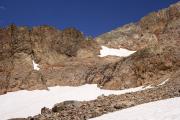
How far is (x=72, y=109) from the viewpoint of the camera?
80.0 ft

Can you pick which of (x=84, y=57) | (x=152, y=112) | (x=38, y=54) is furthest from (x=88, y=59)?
(x=152, y=112)

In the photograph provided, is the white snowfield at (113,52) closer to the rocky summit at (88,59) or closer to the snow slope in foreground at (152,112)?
the rocky summit at (88,59)

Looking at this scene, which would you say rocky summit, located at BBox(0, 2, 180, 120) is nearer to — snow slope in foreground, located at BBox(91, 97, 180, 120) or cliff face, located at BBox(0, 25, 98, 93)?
cliff face, located at BBox(0, 25, 98, 93)

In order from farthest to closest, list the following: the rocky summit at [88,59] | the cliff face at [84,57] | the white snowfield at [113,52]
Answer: the white snowfield at [113,52] < the cliff face at [84,57] < the rocky summit at [88,59]

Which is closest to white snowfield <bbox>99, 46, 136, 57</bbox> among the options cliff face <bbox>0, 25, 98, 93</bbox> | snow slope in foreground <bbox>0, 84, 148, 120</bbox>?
cliff face <bbox>0, 25, 98, 93</bbox>

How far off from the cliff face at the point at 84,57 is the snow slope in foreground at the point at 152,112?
22.2m

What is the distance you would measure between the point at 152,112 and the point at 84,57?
5160cm

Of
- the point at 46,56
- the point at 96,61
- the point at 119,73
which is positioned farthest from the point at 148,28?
the point at 119,73

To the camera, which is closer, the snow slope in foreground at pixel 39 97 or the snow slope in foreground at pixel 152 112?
the snow slope in foreground at pixel 152 112

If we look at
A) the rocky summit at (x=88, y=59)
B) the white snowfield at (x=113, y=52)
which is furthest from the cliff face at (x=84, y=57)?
the white snowfield at (x=113, y=52)

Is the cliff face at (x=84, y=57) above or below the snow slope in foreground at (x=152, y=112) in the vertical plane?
above

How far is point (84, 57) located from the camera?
230ft

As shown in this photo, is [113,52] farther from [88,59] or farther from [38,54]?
[38,54]

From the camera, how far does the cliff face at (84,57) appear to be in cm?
4834
